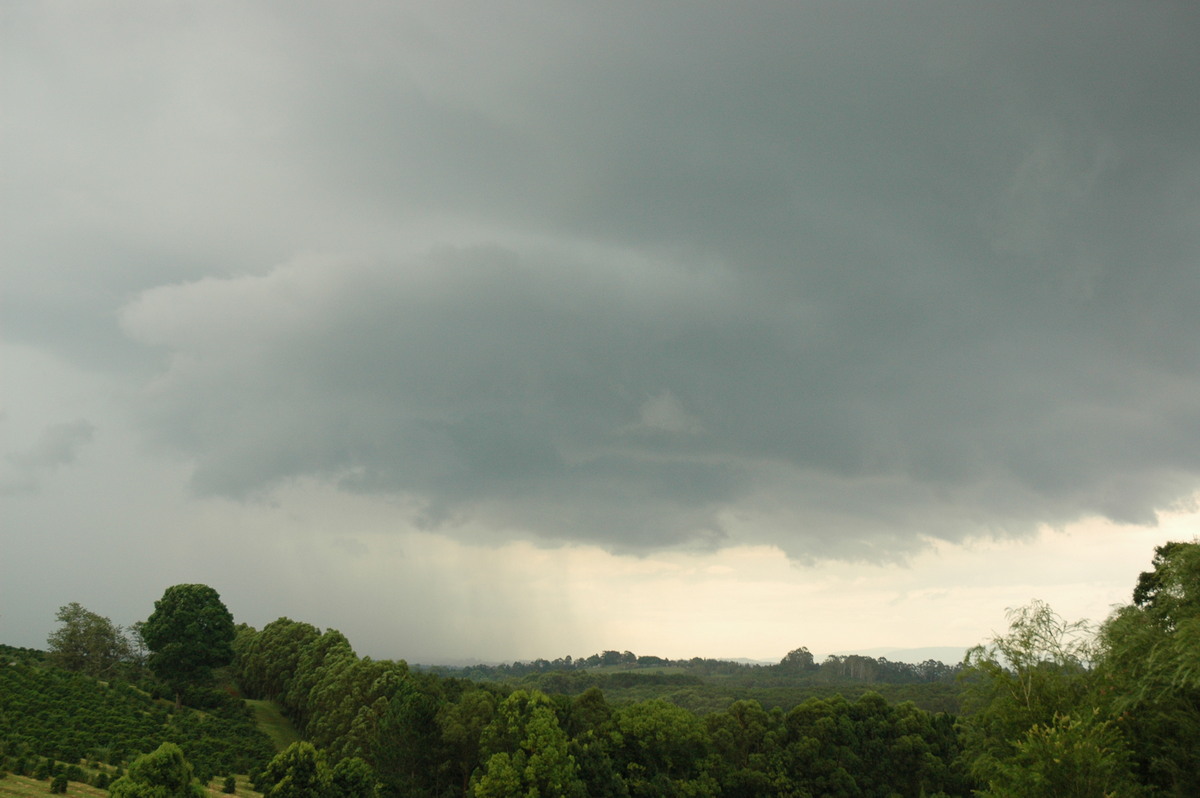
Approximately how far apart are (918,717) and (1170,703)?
48111 millimetres

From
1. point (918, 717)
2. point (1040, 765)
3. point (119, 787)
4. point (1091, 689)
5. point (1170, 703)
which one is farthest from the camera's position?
point (918, 717)

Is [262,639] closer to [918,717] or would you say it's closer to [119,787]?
[119,787]

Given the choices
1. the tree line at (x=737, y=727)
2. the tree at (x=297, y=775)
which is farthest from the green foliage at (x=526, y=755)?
the tree at (x=297, y=775)

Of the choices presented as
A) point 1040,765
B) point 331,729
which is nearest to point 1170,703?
point 1040,765

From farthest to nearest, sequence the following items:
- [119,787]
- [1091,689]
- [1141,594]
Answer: [1141,594]
[1091,689]
[119,787]

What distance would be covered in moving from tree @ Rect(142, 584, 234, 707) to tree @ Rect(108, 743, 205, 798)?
190 ft

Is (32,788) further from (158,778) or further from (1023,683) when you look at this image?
(1023,683)

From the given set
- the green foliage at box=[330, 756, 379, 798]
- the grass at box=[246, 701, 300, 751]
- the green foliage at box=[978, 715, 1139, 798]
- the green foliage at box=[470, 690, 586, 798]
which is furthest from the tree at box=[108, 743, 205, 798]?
the grass at box=[246, 701, 300, 751]

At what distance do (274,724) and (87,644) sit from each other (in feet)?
97.4

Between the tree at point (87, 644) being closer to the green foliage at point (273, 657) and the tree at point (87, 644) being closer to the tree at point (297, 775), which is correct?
the green foliage at point (273, 657)

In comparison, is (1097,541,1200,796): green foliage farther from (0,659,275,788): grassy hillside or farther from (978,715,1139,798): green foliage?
(0,659,275,788): grassy hillside

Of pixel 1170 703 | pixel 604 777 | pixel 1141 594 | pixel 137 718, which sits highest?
pixel 1141 594

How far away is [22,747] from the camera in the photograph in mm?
45656

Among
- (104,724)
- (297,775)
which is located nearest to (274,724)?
(104,724)
